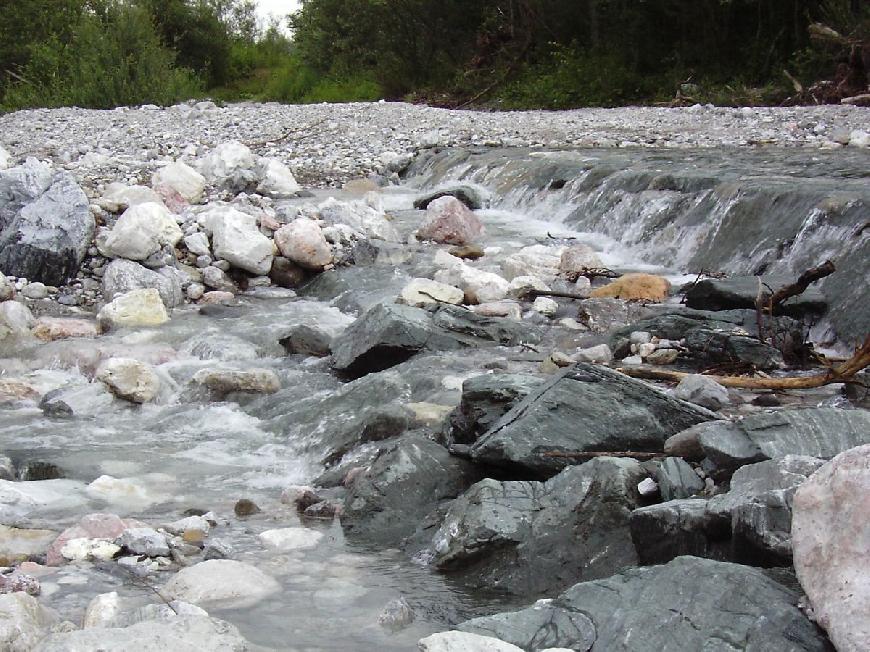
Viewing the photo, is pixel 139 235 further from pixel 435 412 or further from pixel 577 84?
pixel 577 84

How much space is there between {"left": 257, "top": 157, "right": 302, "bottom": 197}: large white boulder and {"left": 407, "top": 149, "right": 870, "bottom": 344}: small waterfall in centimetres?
208

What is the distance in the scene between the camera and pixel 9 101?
66.5ft

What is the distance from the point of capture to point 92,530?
9.60 feet

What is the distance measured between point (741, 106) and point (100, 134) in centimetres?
973

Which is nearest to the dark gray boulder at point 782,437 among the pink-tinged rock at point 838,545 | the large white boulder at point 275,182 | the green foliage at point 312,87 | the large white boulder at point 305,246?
the pink-tinged rock at point 838,545

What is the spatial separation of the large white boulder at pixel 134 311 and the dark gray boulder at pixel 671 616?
433cm

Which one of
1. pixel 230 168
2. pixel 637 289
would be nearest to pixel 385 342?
pixel 637 289

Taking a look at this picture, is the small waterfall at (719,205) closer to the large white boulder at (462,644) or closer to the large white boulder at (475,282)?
the large white boulder at (475,282)

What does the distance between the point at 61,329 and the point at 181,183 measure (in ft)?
9.64

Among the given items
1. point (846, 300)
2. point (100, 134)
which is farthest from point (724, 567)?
point (100, 134)

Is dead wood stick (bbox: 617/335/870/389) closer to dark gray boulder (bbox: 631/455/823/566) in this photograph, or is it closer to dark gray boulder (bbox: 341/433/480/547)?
dark gray boulder (bbox: 341/433/480/547)

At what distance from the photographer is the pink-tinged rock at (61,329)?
568 centimetres

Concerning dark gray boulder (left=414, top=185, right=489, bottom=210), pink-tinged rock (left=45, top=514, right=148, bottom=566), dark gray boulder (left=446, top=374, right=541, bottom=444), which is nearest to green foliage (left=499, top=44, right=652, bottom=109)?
dark gray boulder (left=414, top=185, right=489, bottom=210)

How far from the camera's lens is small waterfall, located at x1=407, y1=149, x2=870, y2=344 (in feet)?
18.4
